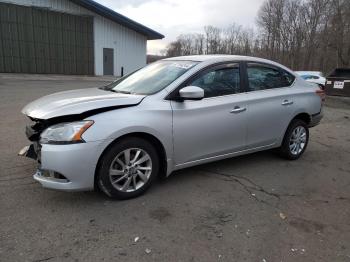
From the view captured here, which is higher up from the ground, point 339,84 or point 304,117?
point 339,84

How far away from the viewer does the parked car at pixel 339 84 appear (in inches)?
653

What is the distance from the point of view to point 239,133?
460cm

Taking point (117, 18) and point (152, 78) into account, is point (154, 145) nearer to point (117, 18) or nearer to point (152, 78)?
point (152, 78)

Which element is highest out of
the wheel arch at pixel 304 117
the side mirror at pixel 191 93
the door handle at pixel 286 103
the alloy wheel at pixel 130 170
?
the side mirror at pixel 191 93

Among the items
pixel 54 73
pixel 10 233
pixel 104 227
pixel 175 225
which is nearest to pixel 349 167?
pixel 175 225

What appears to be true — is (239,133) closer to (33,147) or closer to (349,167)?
(349,167)

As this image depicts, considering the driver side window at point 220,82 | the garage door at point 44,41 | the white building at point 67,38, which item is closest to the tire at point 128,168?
the driver side window at point 220,82

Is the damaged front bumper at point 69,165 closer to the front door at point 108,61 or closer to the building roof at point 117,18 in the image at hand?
the building roof at point 117,18

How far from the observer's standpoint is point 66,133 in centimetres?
336

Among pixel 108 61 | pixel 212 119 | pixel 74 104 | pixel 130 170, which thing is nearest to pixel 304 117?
pixel 212 119

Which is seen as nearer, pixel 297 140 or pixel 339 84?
pixel 297 140

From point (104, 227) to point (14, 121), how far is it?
5.36 m

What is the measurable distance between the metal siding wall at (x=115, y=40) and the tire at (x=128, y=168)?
2461 cm

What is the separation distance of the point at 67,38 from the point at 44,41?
1712 mm
